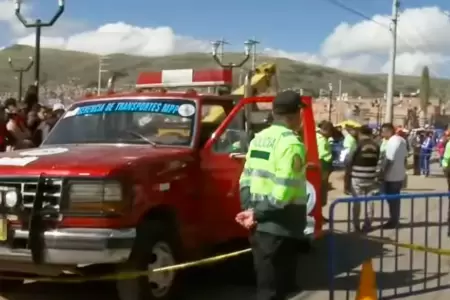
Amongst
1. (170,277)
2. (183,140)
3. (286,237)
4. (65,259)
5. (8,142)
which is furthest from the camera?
(8,142)

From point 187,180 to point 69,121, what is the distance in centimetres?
154

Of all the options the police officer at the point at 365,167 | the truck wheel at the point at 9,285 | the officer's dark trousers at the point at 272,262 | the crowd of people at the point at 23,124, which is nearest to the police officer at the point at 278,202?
the officer's dark trousers at the point at 272,262

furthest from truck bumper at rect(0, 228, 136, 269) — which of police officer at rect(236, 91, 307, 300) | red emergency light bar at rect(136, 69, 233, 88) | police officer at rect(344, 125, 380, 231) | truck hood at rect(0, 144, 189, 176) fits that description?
police officer at rect(344, 125, 380, 231)

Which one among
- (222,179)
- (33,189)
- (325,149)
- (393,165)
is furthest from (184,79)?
(393,165)

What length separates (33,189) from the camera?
598 centimetres

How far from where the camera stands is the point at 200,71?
31.3 feet

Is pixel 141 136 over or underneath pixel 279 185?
over

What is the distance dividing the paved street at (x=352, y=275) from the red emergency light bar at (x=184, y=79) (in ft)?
7.31

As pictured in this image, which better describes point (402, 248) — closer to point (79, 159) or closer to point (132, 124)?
point (132, 124)

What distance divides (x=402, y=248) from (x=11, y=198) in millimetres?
3992

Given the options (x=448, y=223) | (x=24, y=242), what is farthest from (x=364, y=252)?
(x=24, y=242)

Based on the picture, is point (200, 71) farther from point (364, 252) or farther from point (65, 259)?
point (65, 259)

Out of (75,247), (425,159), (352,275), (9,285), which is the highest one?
(75,247)

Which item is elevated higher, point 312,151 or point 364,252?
point 312,151
